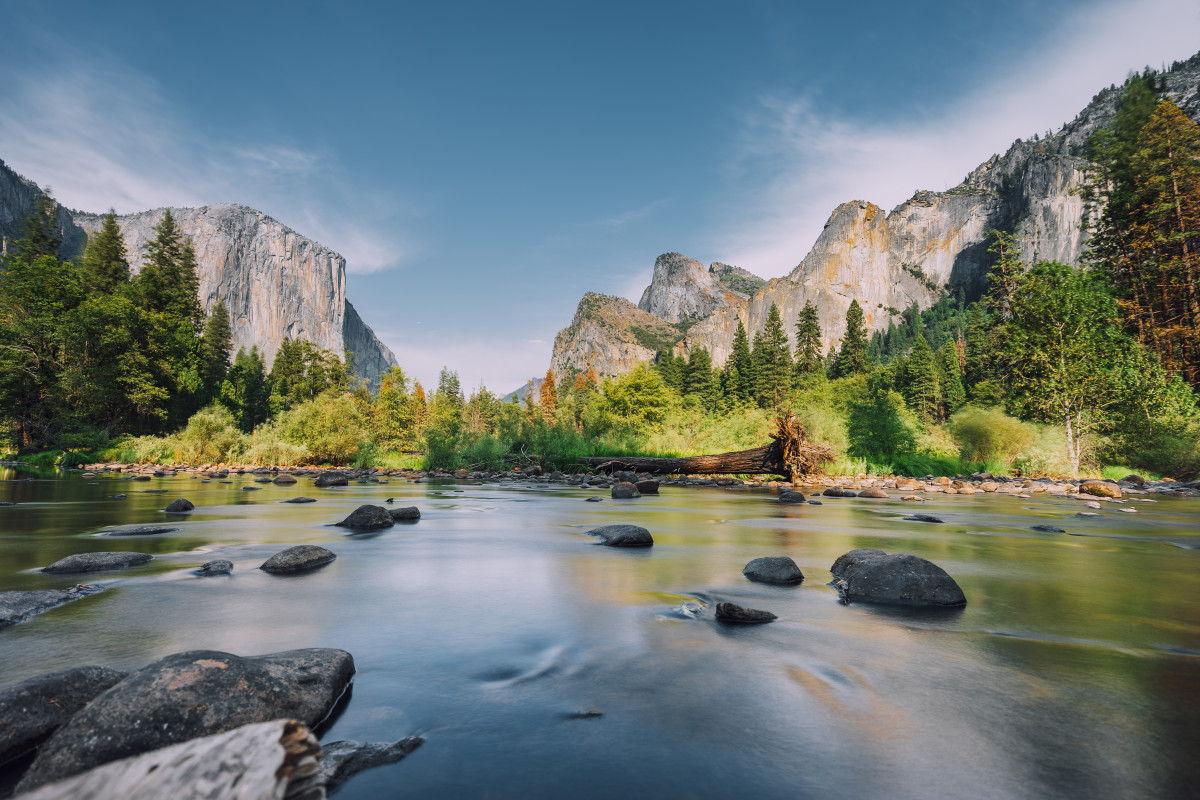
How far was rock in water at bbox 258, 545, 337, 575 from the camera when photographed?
5.81 m

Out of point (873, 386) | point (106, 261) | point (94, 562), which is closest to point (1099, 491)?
point (873, 386)

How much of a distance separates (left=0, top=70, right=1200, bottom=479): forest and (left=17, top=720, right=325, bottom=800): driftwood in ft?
77.8

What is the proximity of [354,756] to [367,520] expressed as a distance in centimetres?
785

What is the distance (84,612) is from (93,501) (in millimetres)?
12274

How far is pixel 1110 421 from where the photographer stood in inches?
850

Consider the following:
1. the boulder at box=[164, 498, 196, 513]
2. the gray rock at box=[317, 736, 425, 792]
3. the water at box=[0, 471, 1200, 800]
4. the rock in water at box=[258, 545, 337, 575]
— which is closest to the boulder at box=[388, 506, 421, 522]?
the water at box=[0, 471, 1200, 800]

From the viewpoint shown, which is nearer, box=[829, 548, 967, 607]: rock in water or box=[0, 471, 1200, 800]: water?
box=[0, 471, 1200, 800]: water

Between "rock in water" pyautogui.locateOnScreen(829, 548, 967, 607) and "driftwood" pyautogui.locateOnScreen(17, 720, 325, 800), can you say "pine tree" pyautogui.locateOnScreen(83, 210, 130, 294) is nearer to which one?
"driftwood" pyautogui.locateOnScreen(17, 720, 325, 800)

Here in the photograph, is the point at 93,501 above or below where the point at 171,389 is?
below

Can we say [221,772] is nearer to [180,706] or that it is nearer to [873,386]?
[180,706]

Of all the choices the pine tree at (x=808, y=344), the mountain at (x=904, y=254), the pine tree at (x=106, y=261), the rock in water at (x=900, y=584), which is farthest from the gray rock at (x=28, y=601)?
the mountain at (x=904, y=254)

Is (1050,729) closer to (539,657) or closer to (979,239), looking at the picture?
(539,657)

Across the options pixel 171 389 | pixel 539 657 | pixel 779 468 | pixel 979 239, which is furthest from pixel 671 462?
pixel 979 239

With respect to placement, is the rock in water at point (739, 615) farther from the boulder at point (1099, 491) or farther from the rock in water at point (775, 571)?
the boulder at point (1099, 491)
